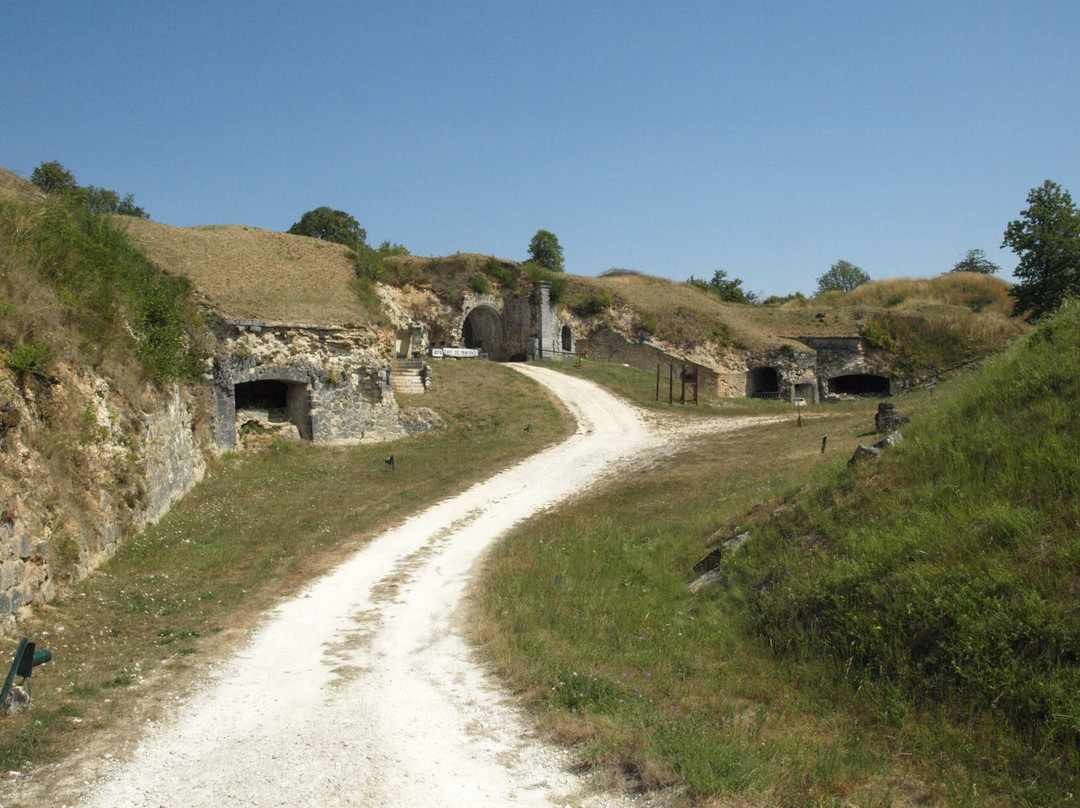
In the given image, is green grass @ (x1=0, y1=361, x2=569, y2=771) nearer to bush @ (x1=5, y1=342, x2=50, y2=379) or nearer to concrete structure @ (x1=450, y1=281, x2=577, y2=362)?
bush @ (x1=5, y1=342, x2=50, y2=379)

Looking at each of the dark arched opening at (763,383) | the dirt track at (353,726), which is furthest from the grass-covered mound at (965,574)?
the dark arched opening at (763,383)

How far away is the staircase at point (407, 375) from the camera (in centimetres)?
→ 2819

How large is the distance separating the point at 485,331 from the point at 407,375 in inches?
586

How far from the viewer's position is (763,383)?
40.5 metres

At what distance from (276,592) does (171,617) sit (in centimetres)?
132

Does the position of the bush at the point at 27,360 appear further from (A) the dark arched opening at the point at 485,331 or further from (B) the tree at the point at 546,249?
(B) the tree at the point at 546,249

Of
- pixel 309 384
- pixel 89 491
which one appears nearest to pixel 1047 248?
pixel 309 384

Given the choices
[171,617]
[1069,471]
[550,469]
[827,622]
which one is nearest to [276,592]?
[171,617]

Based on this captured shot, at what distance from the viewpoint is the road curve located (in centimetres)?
472

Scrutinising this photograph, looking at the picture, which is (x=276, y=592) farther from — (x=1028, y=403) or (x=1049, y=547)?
(x=1028, y=403)

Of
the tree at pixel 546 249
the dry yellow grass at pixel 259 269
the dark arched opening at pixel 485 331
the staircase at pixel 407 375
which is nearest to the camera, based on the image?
the dry yellow grass at pixel 259 269

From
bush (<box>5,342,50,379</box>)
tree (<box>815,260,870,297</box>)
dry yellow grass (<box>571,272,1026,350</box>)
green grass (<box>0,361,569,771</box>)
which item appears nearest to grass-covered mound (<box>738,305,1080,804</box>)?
green grass (<box>0,361,569,771</box>)

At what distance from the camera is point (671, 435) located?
76.2 ft

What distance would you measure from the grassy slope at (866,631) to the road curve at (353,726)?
45cm
